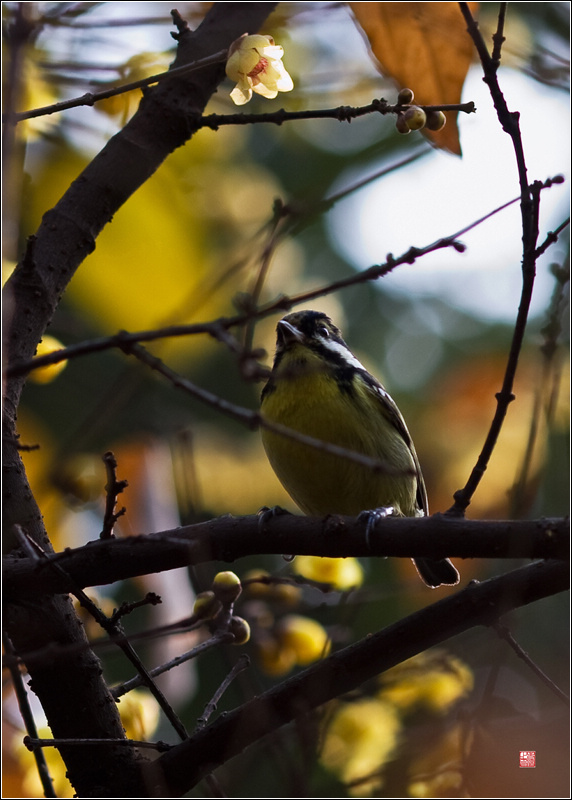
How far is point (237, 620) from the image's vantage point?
237 centimetres

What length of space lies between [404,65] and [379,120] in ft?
20.3

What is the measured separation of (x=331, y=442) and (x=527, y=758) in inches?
56.5

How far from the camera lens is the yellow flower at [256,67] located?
216 centimetres

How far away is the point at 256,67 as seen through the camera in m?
2.21

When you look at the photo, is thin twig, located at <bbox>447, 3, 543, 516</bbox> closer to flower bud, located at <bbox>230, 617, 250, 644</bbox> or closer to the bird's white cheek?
flower bud, located at <bbox>230, 617, 250, 644</bbox>

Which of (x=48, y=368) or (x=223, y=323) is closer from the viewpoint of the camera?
(x=223, y=323)

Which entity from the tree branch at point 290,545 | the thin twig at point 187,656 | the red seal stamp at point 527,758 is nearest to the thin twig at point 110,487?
the tree branch at point 290,545

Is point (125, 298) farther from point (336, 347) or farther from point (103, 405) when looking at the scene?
point (103, 405)

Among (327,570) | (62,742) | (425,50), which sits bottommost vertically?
(62,742)

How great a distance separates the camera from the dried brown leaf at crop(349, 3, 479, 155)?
2.32m

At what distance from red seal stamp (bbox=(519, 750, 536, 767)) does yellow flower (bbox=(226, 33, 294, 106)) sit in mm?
2524

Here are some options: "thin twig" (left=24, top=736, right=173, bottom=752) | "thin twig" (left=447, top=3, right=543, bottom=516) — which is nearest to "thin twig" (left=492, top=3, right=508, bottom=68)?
"thin twig" (left=447, top=3, right=543, bottom=516)

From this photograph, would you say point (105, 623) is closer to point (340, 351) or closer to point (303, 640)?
point (303, 640)

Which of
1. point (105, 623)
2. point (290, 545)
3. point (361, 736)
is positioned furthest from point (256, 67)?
point (361, 736)
